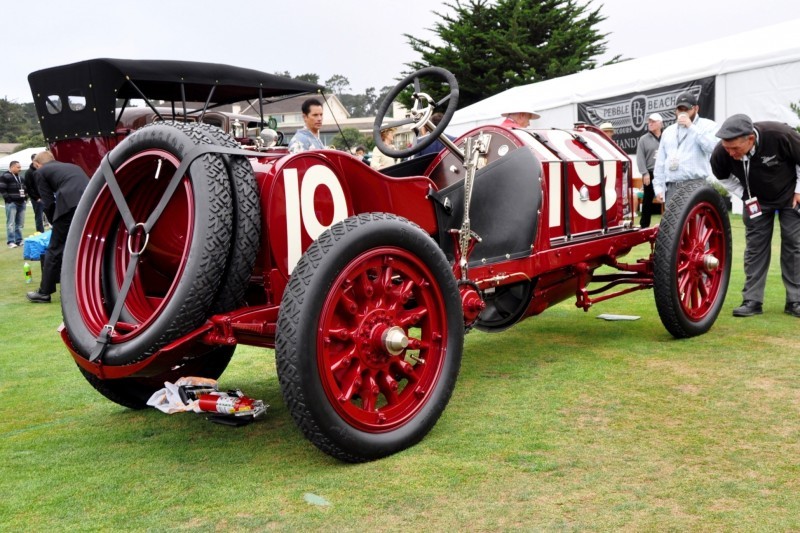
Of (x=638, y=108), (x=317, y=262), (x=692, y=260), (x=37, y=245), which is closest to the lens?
(x=317, y=262)

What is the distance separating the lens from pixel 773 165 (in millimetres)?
5918

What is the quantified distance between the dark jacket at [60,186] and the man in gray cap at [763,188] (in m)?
6.22

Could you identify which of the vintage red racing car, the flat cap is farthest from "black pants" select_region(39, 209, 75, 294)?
the flat cap

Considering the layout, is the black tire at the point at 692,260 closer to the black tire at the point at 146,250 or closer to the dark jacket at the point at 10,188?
the black tire at the point at 146,250

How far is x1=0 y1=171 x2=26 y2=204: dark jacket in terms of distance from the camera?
1661 cm

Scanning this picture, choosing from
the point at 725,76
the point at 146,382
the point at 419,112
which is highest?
the point at 725,76

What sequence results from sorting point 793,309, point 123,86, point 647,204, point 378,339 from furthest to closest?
point 647,204 < point 123,86 < point 793,309 < point 378,339

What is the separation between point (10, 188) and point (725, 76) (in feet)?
47.9

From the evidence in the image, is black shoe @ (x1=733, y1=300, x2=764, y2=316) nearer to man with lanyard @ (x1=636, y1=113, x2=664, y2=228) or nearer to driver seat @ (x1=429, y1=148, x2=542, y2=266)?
driver seat @ (x1=429, y1=148, x2=542, y2=266)

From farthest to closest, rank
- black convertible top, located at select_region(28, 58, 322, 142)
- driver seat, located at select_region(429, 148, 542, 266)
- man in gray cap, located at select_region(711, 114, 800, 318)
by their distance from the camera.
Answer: black convertible top, located at select_region(28, 58, 322, 142)
man in gray cap, located at select_region(711, 114, 800, 318)
driver seat, located at select_region(429, 148, 542, 266)

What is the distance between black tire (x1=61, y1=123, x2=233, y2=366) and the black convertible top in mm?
5827

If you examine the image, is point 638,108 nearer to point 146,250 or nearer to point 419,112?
point 419,112

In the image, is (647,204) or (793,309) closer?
(793,309)

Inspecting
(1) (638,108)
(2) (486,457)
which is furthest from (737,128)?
(1) (638,108)
